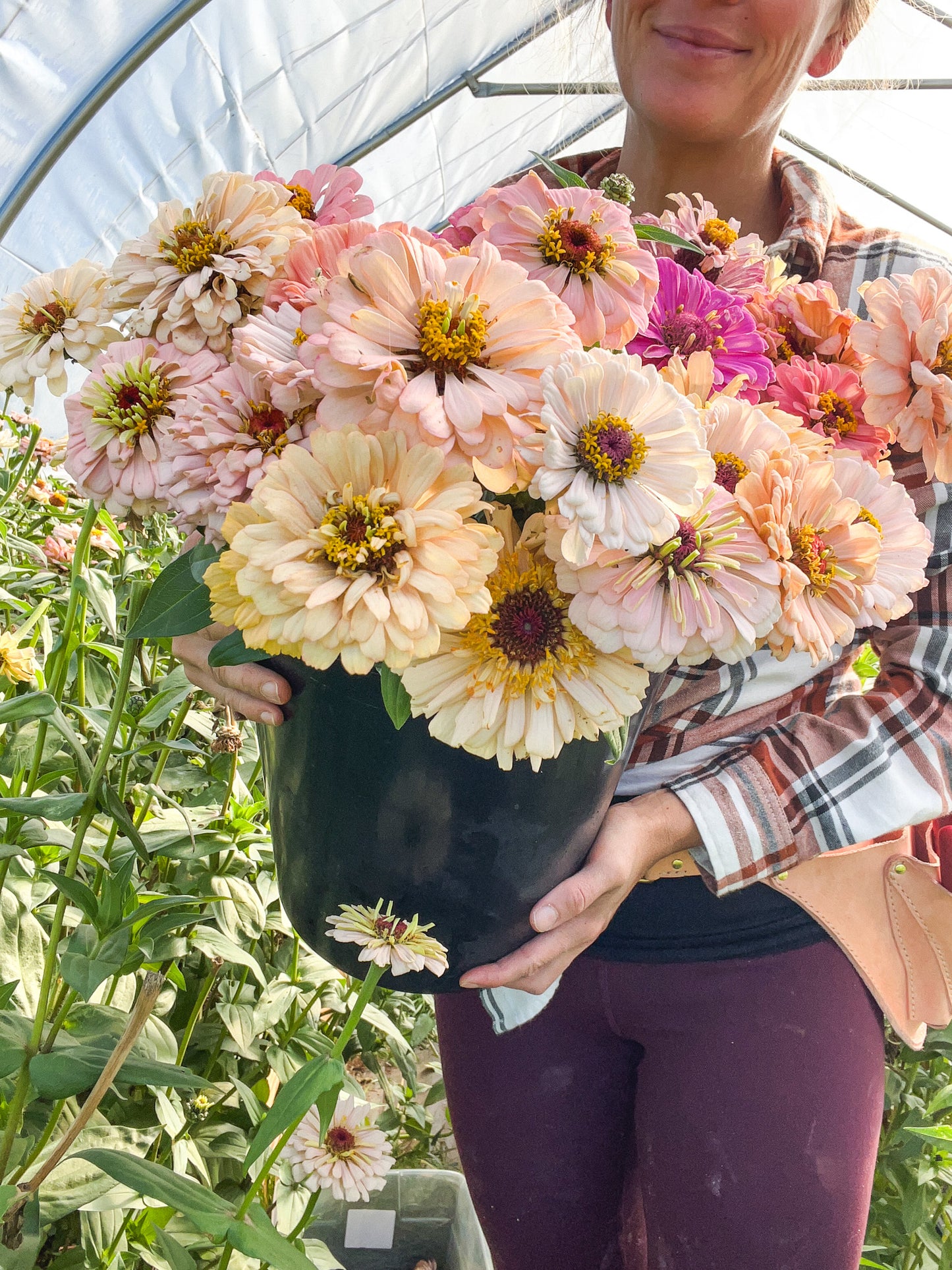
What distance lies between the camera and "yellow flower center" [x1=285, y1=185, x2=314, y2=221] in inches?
17.3

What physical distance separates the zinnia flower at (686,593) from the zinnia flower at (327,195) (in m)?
0.19

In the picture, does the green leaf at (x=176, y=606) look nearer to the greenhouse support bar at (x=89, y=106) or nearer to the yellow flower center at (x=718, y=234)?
the yellow flower center at (x=718, y=234)

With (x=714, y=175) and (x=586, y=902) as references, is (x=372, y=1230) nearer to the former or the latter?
(x=586, y=902)

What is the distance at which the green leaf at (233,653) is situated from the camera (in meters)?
0.40

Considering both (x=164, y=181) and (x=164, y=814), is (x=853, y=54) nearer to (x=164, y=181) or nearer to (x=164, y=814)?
(x=164, y=814)

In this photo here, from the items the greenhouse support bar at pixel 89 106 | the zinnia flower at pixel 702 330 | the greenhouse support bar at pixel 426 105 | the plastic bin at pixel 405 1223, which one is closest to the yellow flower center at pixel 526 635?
the zinnia flower at pixel 702 330

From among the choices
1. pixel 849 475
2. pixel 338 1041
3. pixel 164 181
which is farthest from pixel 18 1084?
pixel 164 181

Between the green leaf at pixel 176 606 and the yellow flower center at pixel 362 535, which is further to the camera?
the green leaf at pixel 176 606

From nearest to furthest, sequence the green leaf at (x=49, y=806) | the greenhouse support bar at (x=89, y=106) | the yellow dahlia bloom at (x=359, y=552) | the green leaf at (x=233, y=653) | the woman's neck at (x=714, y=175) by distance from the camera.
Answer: the yellow dahlia bloom at (x=359, y=552)
the green leaf at (x=233, y=653)
the green leaf at (x=49, y=806)
the woman's neck at (x=714, y=175)
the greenhouse support bar at (x=89, y=106)

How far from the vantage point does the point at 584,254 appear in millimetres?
364

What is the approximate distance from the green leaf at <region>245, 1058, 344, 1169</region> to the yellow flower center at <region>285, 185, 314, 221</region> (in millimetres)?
331

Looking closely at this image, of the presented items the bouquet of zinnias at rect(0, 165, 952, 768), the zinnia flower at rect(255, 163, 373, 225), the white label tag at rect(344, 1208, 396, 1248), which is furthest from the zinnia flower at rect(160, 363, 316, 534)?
the white label tag at rect(344, 1208, 396, 1248)

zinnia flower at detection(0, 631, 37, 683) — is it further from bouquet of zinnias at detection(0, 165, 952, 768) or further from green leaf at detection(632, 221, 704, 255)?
green leaf at detection(632, 221, 704, 255)

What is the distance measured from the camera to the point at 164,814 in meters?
0.88
